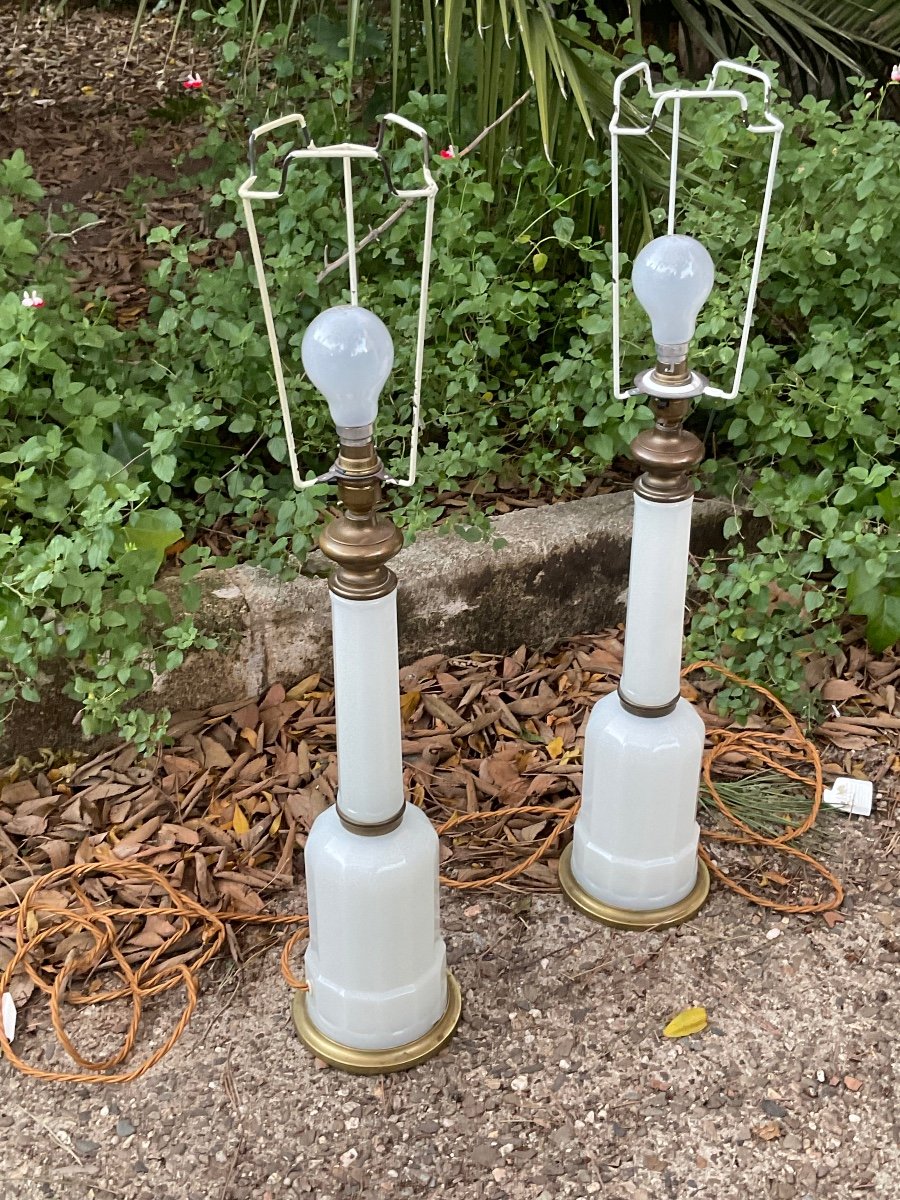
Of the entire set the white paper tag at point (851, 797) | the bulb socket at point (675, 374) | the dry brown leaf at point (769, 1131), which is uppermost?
the bulb socket at point (675, 374)

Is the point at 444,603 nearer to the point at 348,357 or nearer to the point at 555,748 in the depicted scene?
the point at 555,748

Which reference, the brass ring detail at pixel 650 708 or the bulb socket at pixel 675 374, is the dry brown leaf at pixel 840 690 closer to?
the brass ring detail at pixel 650 708

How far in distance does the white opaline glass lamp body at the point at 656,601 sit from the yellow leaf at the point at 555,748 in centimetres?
47

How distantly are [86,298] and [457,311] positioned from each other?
1.37 metres

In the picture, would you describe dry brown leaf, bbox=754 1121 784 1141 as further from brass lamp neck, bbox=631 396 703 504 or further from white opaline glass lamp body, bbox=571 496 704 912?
brass lamp neck, bbox=631 396 703 504

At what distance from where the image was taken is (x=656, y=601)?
1760 millimetres

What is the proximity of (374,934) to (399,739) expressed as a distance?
0.28m

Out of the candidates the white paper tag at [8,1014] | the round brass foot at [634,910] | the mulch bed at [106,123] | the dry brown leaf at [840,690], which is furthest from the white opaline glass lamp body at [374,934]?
the mulch bed at [106,123]

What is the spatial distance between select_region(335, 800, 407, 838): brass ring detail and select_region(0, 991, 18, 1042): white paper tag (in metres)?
0.63

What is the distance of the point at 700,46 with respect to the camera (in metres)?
3.12

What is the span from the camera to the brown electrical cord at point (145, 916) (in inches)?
68.3

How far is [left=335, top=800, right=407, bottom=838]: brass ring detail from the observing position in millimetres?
1590

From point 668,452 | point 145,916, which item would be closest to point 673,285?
point 668,452

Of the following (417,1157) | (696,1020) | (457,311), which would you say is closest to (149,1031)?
(417,1157)
